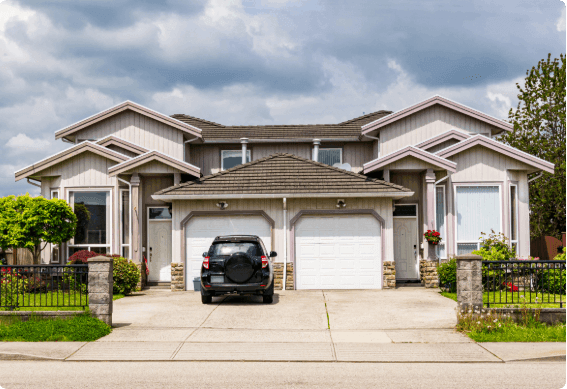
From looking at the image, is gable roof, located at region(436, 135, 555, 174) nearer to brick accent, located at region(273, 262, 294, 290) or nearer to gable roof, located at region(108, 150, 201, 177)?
brick accent, located at region(273, 262, 294, 290)

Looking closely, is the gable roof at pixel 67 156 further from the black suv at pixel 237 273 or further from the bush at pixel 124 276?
the black suv at pixel 237 273

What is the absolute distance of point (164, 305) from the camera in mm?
13477

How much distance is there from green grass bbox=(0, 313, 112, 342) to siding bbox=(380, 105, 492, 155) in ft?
44.4

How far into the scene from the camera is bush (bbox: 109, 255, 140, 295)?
613 inches

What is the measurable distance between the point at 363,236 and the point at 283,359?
9.22m

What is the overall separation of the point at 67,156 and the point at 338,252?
9561mm

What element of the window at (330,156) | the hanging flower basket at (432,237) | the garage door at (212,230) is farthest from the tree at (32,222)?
the hanging flower basket at (432,237)

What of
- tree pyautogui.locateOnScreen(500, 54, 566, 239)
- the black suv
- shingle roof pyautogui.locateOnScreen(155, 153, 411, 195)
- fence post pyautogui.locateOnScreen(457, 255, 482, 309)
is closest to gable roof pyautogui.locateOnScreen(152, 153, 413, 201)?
shingle roof pyautogui.locateOnScreen(155, 153, 411, 195)

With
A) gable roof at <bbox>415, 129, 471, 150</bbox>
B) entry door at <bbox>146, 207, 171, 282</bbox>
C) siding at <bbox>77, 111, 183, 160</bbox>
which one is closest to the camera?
entry door at <bbox>146, 207, 171, 282</bbox>

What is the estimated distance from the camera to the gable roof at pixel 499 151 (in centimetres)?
1762

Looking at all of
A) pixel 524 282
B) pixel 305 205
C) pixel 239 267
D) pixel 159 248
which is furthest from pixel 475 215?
pixel 159 248

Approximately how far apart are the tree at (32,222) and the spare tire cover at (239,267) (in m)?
6.40

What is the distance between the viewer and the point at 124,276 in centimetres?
1567

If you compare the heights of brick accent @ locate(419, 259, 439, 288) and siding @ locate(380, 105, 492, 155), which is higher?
siding @ locate(380, 105, 492, 155)
